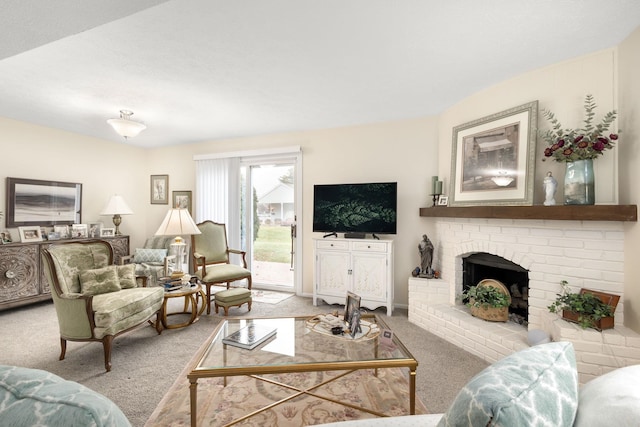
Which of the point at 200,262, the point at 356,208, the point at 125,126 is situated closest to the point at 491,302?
the point at 356,208

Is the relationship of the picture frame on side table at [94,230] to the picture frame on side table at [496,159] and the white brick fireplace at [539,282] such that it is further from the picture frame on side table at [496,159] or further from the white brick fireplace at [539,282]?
the picture frame on side table at [496,159]

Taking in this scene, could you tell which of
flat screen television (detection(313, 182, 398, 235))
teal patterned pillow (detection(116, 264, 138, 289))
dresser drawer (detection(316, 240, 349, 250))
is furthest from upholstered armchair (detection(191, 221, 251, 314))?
flat screen television (detection(313, 182, 398, 235))

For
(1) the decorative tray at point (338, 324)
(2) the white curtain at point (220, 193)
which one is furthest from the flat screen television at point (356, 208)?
(1) the decorative tray at point (338, 324)

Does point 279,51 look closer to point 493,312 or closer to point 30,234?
point 493,312

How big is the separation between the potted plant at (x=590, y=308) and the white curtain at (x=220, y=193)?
4.22m

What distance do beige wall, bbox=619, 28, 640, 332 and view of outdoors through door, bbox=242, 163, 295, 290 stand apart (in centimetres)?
364

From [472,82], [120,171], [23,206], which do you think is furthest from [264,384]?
[120,171]

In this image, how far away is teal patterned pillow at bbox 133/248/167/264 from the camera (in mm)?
4602

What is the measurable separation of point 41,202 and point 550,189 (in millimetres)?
6173

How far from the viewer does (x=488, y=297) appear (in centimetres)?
279

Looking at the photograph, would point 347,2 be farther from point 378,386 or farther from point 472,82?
point 378,386

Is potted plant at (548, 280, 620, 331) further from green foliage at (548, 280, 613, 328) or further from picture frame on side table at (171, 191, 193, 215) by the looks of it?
picture frame on side table at (171, 191, 193, 215)

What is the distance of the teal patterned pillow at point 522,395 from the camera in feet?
1.96

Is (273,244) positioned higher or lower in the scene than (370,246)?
lower
